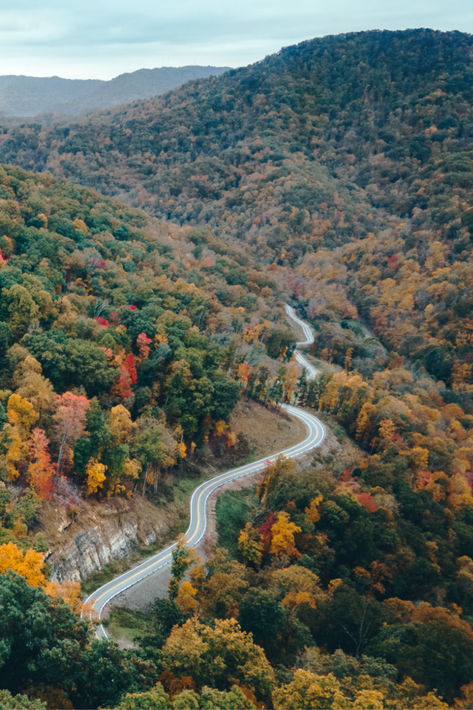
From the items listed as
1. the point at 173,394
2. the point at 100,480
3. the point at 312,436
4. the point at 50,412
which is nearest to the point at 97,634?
the point at 100,480

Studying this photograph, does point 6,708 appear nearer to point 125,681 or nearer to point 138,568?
point 125,681

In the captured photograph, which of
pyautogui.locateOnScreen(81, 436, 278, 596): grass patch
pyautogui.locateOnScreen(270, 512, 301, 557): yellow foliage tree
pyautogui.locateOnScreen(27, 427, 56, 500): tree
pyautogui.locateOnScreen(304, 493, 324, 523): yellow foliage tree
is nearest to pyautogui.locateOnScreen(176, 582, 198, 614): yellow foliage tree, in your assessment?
pyautogui.locateOnScreen(81, 436, 278, 596): grass patch

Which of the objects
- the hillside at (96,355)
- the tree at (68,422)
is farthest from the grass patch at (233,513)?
the tree at (68,422)

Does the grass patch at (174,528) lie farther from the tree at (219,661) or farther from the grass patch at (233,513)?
the tree at (219,661)

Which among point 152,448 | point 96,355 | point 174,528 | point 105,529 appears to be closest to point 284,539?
point 174,528

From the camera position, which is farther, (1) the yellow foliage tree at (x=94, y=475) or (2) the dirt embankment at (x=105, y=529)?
(1) the yellow foliage tree at (x=94, y=475)

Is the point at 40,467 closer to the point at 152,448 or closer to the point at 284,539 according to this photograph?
the point at 152,448
